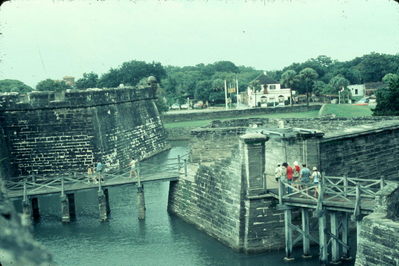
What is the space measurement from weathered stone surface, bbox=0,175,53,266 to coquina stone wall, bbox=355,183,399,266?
9.66 m

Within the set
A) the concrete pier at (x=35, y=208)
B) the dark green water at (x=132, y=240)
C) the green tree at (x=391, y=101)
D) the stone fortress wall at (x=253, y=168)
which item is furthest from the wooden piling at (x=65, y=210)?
the green tree at (x=391, y=101)

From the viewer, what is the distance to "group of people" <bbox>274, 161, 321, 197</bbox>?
50.1ft

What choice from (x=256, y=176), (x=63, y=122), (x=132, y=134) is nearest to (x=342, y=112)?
(x=132, y=134)

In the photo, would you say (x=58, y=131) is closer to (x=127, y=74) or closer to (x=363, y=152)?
(x=363, y=152)

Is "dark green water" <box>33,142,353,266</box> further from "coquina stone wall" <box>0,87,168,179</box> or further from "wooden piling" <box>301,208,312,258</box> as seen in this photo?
"coquina stone wall" <box>0,87,168,179</box>

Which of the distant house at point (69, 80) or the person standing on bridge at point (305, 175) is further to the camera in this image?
the distant house at point (69, 80)

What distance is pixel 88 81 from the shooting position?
8812 centimetres

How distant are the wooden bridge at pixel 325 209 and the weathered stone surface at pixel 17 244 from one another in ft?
41.0

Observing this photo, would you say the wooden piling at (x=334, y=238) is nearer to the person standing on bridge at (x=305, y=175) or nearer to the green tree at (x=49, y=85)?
the person standing on bridge at (x=305, y=175)

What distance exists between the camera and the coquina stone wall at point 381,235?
10398 mm

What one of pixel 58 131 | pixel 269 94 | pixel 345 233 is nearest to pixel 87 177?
pixel 58 131

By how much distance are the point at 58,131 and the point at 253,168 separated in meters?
16.7

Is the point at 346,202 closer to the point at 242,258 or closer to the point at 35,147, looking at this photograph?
the point at 242,258

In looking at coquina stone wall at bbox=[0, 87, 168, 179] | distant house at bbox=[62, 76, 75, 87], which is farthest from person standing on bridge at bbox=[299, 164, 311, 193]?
distant house at bbox=[62, 76, 75, 87]
